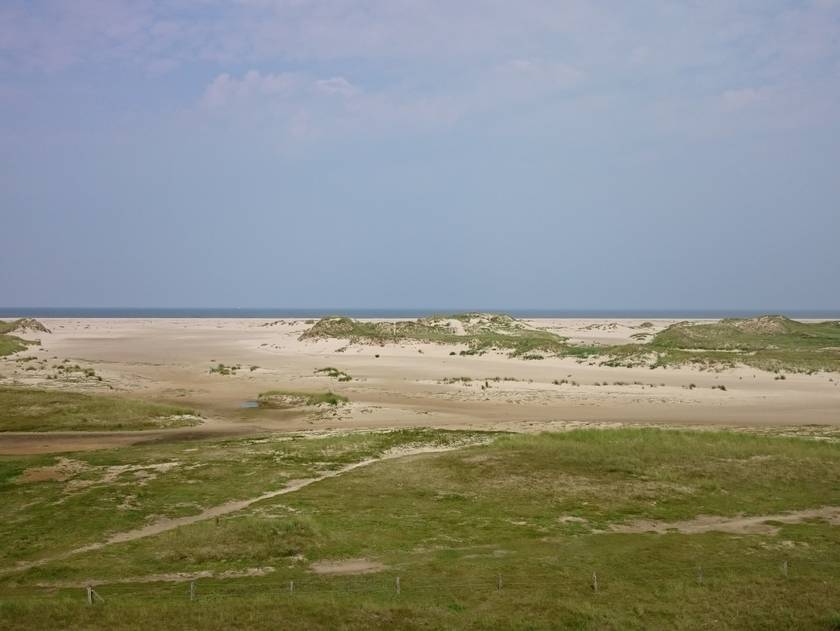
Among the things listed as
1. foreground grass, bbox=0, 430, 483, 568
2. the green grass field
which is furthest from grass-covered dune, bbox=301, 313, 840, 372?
foreground grass, bbox=0, 430, 483, 568

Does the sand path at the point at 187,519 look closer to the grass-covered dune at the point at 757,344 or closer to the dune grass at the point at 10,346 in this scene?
the grass-covered dune at the point at 757,344

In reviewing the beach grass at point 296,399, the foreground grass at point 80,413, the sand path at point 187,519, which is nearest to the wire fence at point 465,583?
the sand path at point 187,519

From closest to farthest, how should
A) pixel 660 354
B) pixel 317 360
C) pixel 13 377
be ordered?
1. pixel 13 377
2. pixel 660 354
3. pixel 317 360

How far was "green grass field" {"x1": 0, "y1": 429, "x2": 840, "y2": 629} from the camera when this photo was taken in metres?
19.0

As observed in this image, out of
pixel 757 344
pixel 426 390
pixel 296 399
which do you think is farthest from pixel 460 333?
pixel 296 399

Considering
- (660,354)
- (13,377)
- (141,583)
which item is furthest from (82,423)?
(660,354)

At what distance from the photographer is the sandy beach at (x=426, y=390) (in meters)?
54.2

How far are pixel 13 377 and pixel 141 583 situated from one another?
63.9 m

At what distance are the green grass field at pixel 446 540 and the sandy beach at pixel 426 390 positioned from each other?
39.7 ft

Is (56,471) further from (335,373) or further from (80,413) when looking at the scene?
(335,373)

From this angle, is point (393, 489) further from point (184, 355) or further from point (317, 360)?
point (184, 355)

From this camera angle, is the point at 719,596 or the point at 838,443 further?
the point at 838,443

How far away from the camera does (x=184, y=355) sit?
110250 millimetres

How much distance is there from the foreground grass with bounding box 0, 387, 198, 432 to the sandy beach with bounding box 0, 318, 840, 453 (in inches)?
92.4
